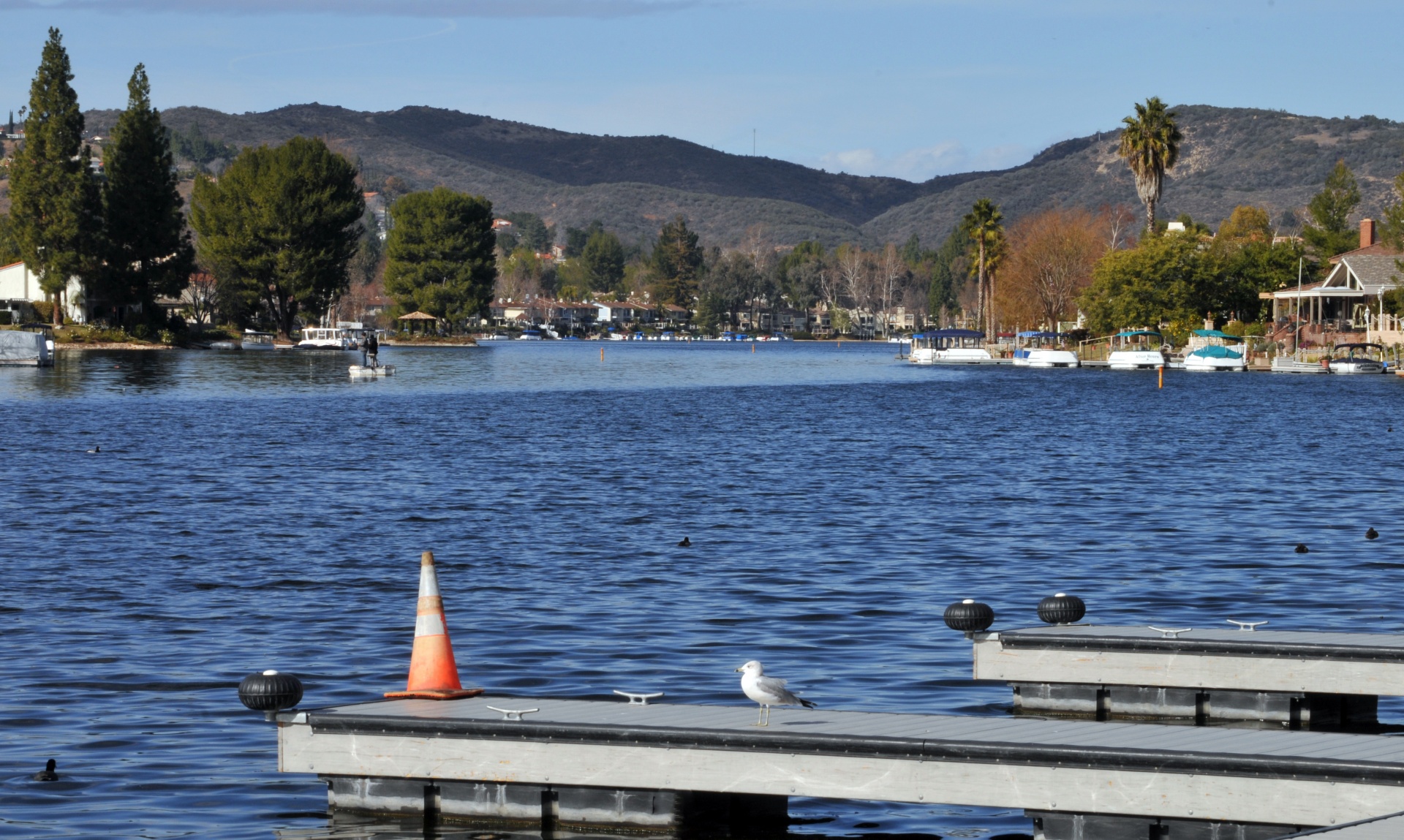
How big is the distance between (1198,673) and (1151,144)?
129594 mm

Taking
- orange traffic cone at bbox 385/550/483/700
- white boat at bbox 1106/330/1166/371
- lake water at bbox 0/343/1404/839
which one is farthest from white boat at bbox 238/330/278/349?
orange traffic cone at bbox 385/550/483/700

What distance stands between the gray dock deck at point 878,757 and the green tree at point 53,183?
127 metres

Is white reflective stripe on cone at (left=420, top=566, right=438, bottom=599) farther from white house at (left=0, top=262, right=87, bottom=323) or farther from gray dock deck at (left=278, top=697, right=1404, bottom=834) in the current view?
white house at (left=0, top=262, right=87, bottom=323)

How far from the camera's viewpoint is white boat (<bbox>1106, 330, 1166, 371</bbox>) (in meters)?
133

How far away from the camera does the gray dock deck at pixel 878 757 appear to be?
10.0 m

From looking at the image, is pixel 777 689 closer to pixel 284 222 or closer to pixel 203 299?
pixel 284 222

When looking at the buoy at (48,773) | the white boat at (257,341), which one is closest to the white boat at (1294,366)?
the white boat at (257,341)

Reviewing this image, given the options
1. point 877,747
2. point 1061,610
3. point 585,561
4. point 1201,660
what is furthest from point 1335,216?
point 877,747

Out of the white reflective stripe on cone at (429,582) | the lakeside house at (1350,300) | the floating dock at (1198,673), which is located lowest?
the floating dock at (1198,673)

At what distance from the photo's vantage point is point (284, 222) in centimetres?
15788

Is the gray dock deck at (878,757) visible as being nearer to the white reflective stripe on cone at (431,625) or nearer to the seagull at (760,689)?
the seagull at (760,689)

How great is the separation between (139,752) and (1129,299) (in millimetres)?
134093

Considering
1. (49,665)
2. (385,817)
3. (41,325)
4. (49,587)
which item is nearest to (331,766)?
(385,817)

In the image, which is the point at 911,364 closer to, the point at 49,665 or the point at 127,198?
the point at 127,198
